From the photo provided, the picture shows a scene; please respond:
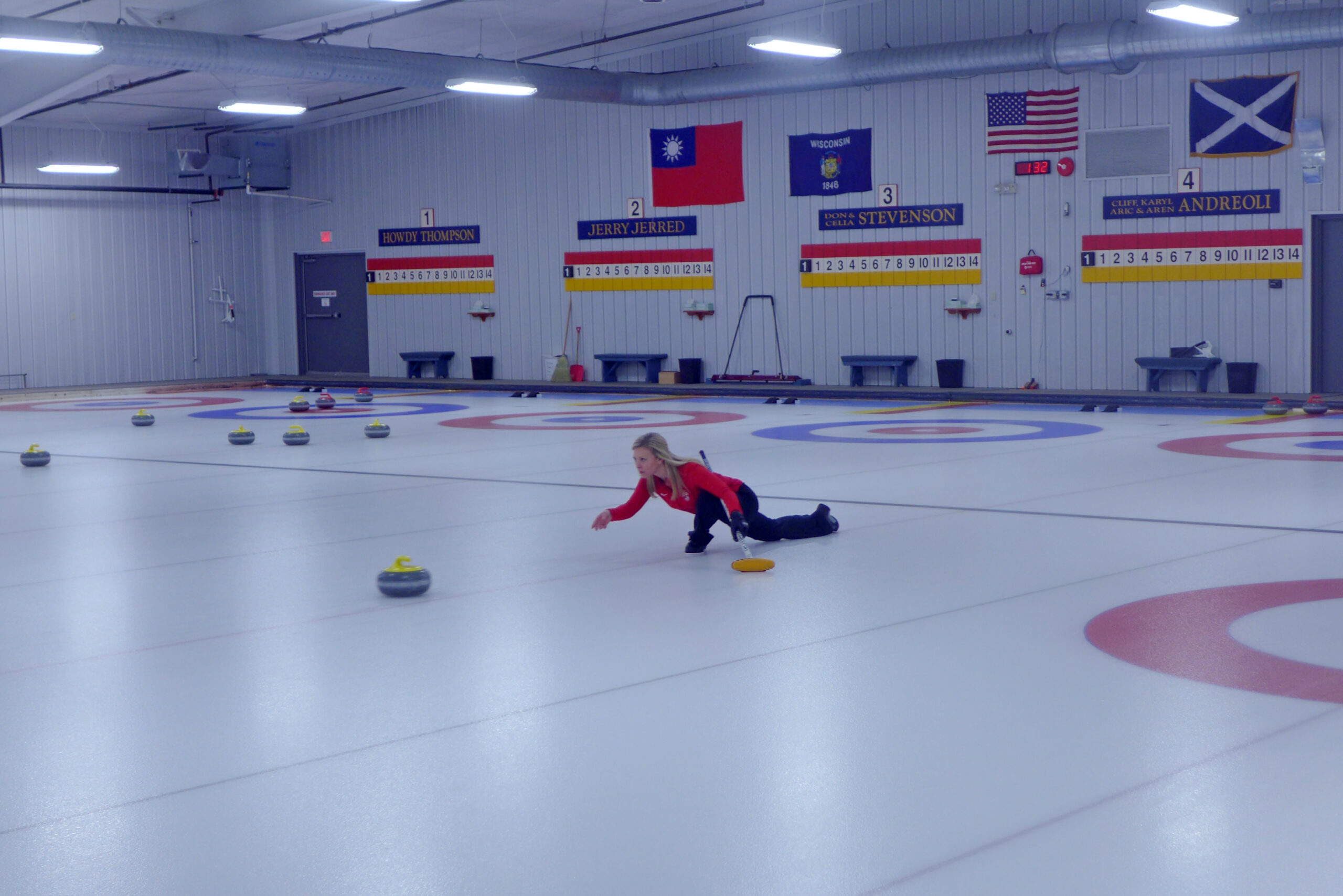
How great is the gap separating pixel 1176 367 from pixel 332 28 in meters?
11.7

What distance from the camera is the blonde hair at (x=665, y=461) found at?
6.60 metres

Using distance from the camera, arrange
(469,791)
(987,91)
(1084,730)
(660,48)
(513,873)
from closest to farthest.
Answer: (513,873), (469,791), (1084,730), (987,91), (660,48)

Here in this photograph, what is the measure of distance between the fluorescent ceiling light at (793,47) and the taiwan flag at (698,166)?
3.57 meters

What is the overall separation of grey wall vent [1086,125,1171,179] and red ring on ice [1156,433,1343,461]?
5.93 m

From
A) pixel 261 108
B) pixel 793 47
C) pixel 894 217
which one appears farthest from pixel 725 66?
pixel 261 108

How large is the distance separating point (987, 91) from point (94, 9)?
1110cm

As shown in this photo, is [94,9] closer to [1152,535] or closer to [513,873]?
[1152,535]

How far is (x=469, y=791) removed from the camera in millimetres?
3477

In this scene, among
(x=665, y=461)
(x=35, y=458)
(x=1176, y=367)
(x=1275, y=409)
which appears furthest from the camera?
(x=1176, y=367)

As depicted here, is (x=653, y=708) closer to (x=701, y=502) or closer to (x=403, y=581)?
(x=403, y=581)

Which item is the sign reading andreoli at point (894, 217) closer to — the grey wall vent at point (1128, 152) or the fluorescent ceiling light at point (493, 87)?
the grey wall vent at point (1128, 152)

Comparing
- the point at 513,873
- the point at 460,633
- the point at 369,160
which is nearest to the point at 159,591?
the point at 460,633

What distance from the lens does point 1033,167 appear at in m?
18.6

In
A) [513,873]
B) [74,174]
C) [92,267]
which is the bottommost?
[513,873]
